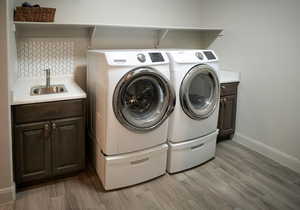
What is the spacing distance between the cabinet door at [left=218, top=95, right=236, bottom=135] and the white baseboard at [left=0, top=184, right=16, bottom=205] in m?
2.25

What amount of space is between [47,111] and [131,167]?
0.86 metres

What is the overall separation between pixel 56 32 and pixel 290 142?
2714mm

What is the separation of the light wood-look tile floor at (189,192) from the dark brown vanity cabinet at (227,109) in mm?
591

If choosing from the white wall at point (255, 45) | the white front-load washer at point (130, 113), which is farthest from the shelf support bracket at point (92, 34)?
the white front-load washer at point (130, 113)

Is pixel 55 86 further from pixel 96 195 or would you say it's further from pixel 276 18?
pixel 276 18

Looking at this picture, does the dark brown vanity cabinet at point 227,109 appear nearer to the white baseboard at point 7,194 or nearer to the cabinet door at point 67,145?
the cabinet door at point 67,145

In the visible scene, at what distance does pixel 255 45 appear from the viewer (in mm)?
2924

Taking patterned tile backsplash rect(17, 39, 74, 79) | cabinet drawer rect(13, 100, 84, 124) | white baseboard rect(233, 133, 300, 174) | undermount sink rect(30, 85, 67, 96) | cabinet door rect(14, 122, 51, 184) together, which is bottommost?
white baseboard rect(233, 133, 300, 174)

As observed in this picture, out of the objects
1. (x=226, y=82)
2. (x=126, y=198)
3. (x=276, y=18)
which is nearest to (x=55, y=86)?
(x=126, y=198)

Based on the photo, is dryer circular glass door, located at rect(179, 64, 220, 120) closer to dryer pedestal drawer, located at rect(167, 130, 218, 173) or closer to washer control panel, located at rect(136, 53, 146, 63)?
dryer pedestal drawer, located at rect(167, 130, 218, 173)

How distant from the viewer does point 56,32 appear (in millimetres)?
2699

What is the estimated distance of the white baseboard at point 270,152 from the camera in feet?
8.63

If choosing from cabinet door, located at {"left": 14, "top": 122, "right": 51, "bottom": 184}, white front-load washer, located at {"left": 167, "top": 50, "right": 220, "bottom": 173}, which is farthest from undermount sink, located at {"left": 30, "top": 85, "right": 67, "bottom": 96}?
white front-load washer, located at {"left": 167, "top": 50, "right": 220, "bottom": 173}

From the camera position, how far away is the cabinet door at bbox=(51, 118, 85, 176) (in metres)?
2.19
